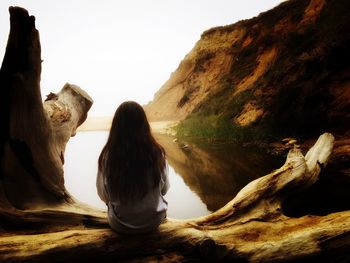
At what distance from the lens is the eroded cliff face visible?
9.62m

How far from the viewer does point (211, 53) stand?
29.9m

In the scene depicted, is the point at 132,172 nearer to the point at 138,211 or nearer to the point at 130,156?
the point at 130,156

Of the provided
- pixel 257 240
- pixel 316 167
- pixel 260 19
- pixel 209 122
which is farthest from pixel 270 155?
pixel 260 19

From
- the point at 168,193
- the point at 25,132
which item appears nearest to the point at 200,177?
the point at 168,193

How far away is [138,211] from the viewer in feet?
9.00

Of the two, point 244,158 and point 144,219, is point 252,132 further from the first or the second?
point 144,219

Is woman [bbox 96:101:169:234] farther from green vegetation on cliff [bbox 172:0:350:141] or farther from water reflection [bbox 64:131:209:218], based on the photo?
green vegetation on cliff [bbox 172:0:350:141]

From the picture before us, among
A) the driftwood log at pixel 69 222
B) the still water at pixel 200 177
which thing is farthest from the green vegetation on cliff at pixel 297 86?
the driftwood log at pixel 69 222

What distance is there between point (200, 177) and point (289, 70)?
7.24 meters

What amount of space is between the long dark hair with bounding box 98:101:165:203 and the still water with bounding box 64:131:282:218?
243 cm

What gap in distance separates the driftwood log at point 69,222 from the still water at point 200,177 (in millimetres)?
1612

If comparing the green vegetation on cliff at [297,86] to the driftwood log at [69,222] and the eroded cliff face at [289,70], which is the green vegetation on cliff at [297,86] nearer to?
the eroded cliff face at [289,70]

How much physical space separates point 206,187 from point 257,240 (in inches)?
127

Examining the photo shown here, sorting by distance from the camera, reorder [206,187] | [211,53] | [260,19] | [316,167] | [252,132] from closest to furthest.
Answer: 1. [316,167]
2. [206,187]
3. [252,132]
4. [260,19]
5. [211,53]
